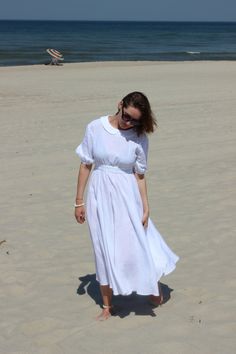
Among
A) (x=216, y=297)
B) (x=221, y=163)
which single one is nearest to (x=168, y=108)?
(x=221, y=163)

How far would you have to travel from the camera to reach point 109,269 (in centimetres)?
407

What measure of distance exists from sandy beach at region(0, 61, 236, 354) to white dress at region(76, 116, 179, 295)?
347 mm

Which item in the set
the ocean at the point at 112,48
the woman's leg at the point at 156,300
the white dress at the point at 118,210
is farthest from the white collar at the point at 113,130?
the ocean at the point at 112,48

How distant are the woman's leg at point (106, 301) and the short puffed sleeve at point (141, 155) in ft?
2.78

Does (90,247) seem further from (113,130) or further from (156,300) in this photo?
(113,130)

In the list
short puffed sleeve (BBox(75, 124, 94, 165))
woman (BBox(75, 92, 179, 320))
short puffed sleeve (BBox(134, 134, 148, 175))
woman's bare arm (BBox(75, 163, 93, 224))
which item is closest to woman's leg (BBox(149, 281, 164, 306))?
woman (BBox(75, 92, 179, 320))

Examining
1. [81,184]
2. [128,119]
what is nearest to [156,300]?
[81,184]

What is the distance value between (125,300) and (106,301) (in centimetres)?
32

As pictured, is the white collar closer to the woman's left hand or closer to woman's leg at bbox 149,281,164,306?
the woman's left hand

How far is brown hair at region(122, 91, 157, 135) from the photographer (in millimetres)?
3922

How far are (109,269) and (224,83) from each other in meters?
16.7

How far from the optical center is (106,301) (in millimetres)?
4258

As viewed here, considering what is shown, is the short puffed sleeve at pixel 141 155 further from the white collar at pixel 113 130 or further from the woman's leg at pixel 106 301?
the woman's leg at pixel 106 301

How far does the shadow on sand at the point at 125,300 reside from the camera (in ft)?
14.2
